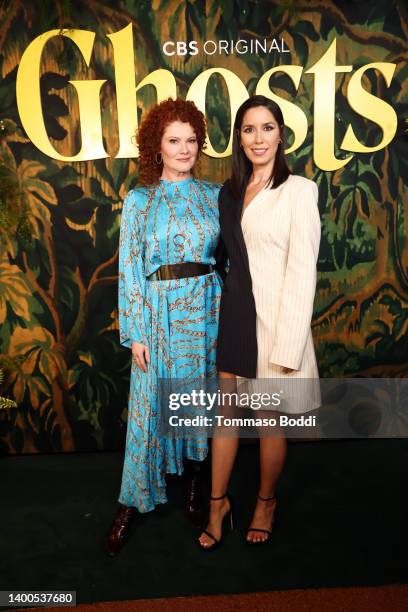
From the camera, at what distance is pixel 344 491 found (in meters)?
2.58

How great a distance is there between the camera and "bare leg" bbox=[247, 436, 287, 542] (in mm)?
2125

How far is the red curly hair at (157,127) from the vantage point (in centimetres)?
215

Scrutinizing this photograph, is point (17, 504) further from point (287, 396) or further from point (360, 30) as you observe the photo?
point (360, 30)

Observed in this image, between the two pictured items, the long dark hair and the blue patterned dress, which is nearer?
the long dark hair

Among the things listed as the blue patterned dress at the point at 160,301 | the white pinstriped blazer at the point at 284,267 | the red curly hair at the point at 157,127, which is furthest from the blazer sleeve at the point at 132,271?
the white pinstriped blazer at the point at 284,267

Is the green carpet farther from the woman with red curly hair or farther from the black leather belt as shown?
the black leather belt

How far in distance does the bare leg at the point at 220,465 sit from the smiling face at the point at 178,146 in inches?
34.5

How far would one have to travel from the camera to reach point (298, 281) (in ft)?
6.16

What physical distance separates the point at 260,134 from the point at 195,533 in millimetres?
1684

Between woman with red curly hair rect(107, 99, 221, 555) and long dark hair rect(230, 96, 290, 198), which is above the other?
long dark hair rect(230, 96, 290, 198)

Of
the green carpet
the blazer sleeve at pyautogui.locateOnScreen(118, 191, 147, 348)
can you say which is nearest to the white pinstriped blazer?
the blazer sleeve at pyautogui.locateOnScreen(118, 191, 147, 348)

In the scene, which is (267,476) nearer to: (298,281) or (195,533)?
(195,533)

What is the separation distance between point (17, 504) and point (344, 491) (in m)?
1.61

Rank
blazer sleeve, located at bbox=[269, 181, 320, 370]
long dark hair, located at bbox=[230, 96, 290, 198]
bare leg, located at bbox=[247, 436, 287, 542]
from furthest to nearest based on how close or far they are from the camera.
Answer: bare leg, located at bbox=[247, 436, 287, 542] → long dark hair, located at bbox=[230, 96, 290, 198] → blazer sleeve, located at bbox=[269, 181, 320, 370]
